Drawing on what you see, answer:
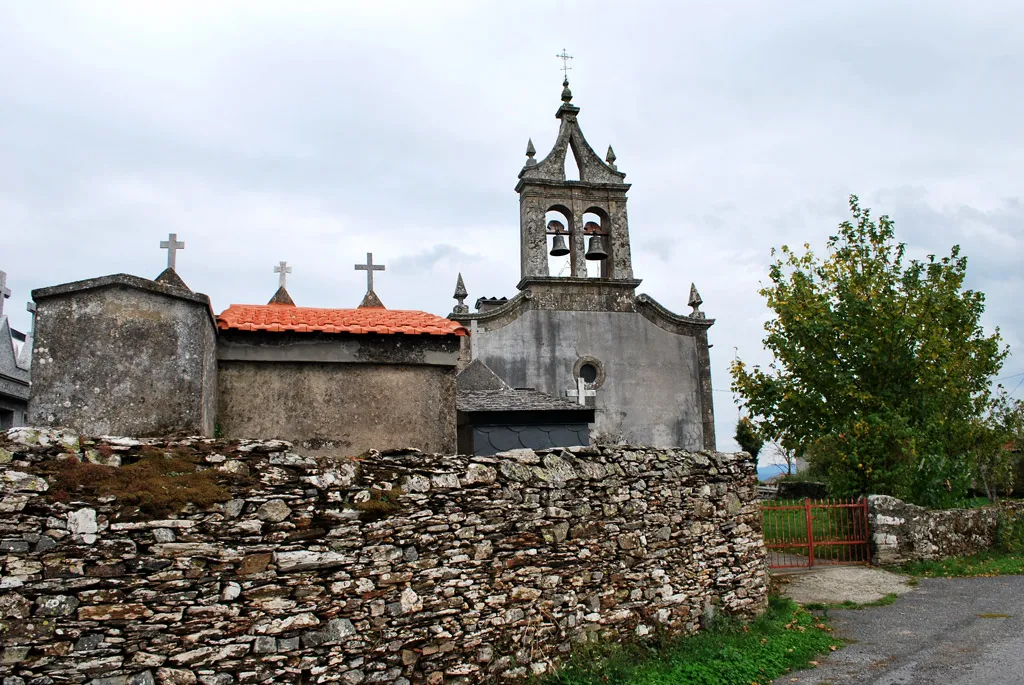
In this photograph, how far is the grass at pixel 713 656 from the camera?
6.99 m

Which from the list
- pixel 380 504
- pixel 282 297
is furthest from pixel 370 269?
pixel 380 504

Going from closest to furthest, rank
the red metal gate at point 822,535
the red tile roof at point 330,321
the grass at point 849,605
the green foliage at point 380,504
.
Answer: the green foliage at point 380,504
the red tile roof at point 330,321
the grass at point 849,605
the red metal gate at point 822,535

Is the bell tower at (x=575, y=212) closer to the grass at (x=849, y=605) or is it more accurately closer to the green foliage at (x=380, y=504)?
the grass at (x=849, y=605)

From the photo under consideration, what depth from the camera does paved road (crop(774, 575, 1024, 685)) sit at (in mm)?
7918

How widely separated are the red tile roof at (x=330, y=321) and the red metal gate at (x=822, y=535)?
8.20 m

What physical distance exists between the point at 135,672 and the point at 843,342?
17.4m

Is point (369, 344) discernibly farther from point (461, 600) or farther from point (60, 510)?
point (60, 510)

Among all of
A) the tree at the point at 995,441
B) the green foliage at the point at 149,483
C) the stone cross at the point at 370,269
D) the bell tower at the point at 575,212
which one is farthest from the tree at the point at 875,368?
the green foliage at the point at 149,483

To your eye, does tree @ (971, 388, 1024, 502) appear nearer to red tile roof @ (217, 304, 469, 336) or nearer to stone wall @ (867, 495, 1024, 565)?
stone wall @ (867, 495, 1024, 565)

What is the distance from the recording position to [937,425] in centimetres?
1712

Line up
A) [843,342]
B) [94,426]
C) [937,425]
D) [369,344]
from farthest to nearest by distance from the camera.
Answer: [843,342] < [937,425] < [369,344] < [94,426]

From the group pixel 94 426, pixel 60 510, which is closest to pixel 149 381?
pixel 94 426

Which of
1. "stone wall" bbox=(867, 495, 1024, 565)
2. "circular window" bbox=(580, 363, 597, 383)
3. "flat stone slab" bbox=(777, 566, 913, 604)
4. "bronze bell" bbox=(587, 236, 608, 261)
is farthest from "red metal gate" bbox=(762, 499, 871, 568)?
"bronze bell" bbox=(587, 236, 608, 261)

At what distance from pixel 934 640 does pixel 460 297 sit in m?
14.6
